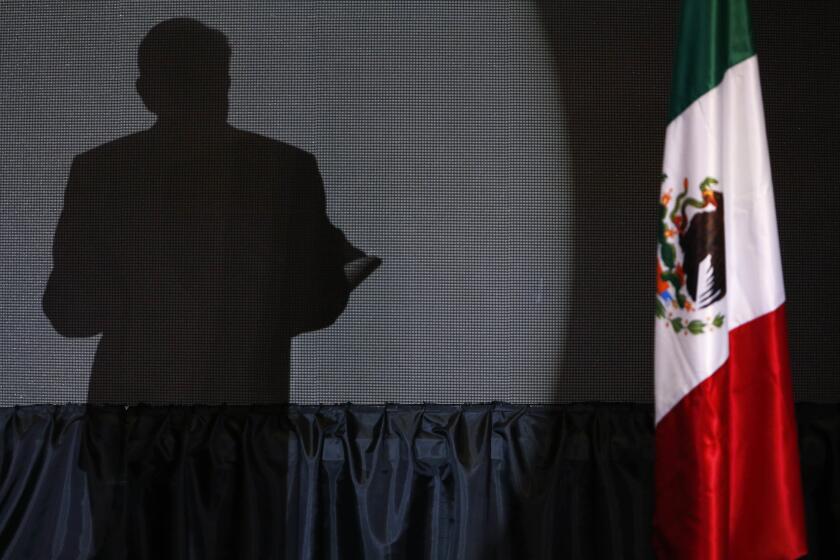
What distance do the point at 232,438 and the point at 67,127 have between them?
112 cm

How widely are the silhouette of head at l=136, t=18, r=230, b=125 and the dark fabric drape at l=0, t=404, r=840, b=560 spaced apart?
3.20ft

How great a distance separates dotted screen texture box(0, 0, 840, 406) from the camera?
243cm

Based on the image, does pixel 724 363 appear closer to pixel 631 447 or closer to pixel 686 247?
pixel 686 247

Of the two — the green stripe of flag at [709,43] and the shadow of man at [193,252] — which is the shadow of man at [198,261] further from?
the green stripe of flag at [709,43]

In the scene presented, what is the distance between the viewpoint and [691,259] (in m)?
1.66

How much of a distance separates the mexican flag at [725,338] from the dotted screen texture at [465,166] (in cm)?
73

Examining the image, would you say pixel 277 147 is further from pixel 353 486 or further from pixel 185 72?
pixel 353 486

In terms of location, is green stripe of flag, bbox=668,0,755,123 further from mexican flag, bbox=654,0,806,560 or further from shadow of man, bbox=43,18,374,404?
shadow of man, bbox=43,18,374,404

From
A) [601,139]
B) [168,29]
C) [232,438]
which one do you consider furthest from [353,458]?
[168,29]

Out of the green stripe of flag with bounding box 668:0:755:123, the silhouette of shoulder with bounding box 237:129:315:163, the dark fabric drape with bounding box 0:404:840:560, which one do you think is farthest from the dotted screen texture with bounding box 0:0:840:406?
the green stripe of flag with bounding box 668:0:755:123

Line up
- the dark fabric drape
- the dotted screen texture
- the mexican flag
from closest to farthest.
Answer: the mexican flag → the dark fabric drape → the dotted screen texture

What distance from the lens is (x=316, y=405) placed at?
242 cm

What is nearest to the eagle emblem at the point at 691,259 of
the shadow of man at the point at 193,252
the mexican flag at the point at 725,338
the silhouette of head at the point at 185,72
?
the mexican flag at the point at 725,338

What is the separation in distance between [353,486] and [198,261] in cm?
85
